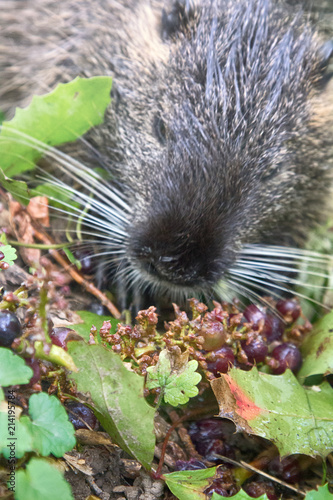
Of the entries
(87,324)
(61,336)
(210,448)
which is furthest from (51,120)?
(210,448)

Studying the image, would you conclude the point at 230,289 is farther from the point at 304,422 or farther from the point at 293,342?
the point at 304,422

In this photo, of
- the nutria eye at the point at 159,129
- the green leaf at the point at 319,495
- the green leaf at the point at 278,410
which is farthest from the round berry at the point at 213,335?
the nutria eye at the point at 159,129

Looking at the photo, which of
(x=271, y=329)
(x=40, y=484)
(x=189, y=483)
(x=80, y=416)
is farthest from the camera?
(x=271, y=329)

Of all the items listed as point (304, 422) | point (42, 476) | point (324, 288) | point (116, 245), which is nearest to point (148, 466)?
point (42, 476)

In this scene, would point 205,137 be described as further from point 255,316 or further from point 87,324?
point 87,324

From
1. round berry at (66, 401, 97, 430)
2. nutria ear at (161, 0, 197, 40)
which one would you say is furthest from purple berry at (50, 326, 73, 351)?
nutria ear at (161, 0, 197, 40)

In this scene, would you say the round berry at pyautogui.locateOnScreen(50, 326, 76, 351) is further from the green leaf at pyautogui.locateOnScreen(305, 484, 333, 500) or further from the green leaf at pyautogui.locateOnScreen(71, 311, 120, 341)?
the green leaf at pyautogui.locateOnScreen(305, 484, 333, 500)
